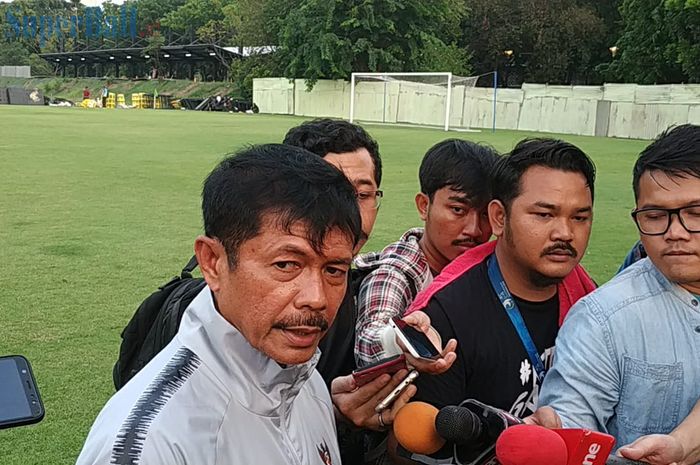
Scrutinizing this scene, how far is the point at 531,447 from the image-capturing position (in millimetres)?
1497

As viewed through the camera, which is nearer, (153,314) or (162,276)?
(153,314)

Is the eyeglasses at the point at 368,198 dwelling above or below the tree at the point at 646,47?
below

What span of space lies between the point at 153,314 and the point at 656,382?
144 cm

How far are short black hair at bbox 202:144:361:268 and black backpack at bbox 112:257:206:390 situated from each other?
67cm

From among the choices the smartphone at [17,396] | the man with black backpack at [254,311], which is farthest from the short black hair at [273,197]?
the smartphone at [17,396]

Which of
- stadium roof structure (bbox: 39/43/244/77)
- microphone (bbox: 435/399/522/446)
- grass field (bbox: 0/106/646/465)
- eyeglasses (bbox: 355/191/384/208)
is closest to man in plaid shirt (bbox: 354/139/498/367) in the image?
eyeglasses (bbox: 355/191/384/208)

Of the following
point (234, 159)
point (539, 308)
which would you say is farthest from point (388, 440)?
point (234, 159)

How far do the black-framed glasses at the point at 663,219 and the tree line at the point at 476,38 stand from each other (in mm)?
35741

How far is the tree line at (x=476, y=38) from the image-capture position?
37.1m

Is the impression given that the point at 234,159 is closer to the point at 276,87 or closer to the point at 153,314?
the point at 153,314

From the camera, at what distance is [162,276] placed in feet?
22.4

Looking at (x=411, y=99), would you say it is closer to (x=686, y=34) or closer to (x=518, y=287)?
(x=686, y=34)

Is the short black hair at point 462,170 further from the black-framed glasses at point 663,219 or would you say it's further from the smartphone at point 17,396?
the smartphone at point 17,396

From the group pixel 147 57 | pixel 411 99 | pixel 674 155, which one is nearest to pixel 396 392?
pixel 674 155
